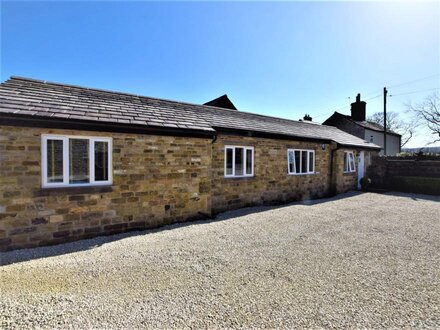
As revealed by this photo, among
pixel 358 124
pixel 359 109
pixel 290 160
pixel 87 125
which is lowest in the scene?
pixel 290 160

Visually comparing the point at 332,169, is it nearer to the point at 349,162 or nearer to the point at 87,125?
the point at 349,162

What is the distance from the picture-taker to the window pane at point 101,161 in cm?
582

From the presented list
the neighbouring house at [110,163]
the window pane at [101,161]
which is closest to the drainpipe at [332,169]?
the neighbouring house at [110,163]

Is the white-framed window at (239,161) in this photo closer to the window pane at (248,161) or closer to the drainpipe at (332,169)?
the window pane at (248,161)

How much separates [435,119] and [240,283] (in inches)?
1573

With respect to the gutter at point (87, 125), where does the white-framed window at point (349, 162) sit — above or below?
below

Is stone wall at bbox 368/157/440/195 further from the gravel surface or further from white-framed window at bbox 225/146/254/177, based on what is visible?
white-framed window at bbox 225/146/254/177

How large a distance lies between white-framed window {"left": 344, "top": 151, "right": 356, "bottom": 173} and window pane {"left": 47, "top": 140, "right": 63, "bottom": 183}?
1452cm

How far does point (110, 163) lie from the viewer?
5941 mm

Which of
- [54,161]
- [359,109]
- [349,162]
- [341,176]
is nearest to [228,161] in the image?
[54,161]

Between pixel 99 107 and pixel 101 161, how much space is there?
1.64m

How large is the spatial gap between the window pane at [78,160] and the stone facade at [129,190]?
0.77 ft

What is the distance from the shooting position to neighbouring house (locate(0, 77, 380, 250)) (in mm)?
4949

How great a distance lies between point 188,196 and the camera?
7254 millimetres
